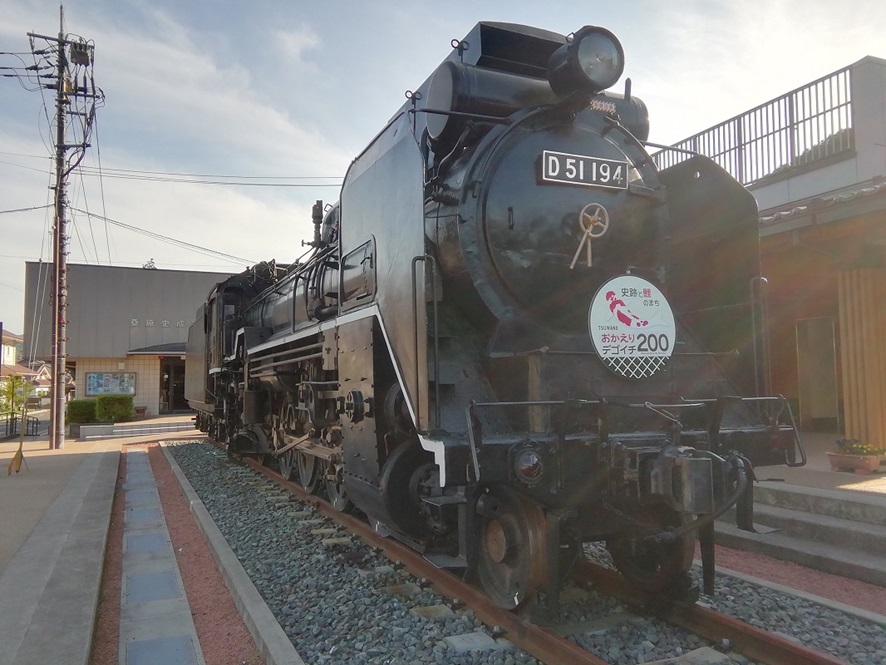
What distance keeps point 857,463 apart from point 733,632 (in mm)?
5072

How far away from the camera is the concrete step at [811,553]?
486cm

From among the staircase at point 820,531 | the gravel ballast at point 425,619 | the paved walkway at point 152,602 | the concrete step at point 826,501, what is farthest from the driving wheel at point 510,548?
the concrete step at point 826,501

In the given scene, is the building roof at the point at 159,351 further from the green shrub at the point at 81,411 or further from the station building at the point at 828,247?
the station building at the point at 828,247

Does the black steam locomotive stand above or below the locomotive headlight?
below

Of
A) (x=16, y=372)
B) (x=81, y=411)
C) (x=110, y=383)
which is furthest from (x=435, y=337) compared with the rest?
(x=16, y=372)

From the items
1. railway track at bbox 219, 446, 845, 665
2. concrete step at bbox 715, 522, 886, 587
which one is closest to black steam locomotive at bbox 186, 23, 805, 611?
railway track at bbox 219, 446, 845, 665

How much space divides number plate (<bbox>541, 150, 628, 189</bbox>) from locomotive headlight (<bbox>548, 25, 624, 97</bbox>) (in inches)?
16.7

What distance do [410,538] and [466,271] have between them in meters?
1.93

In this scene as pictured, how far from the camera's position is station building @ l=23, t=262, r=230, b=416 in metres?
28.2

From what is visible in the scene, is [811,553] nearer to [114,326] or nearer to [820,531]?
[820,531]

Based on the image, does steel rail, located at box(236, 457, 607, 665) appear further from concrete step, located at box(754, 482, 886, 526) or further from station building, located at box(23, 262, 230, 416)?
station building, located at box(23, 262, 230, 416)

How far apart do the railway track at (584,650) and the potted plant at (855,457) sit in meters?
4.60

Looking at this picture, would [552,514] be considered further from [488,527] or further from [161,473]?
[161,473]

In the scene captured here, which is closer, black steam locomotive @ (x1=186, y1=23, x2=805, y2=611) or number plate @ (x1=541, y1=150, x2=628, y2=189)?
black steam locomotive @ (x1=186, y1=23, x2=805, y2=611)
